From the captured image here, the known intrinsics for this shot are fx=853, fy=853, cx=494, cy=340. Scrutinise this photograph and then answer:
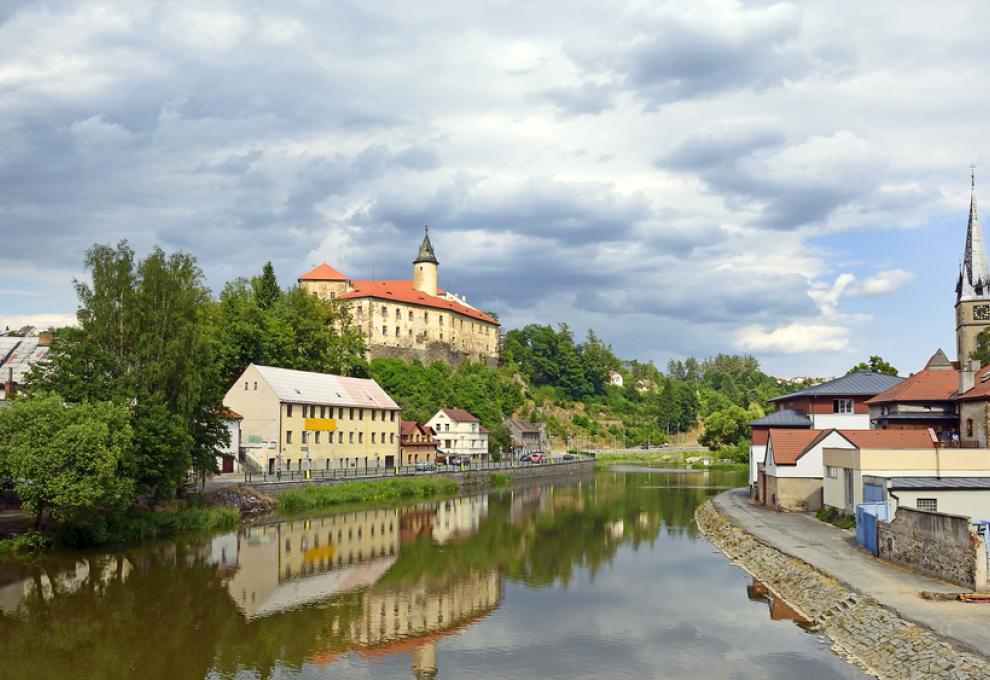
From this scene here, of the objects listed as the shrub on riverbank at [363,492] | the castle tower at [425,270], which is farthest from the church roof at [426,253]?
the shrub on riverbank at [363,492]

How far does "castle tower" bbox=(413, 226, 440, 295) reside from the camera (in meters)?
127

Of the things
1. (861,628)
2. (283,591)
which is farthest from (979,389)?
(283,591)

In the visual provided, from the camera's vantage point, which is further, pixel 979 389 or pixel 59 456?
pixel 979 389

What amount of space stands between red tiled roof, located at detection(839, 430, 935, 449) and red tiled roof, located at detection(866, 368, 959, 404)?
645cm

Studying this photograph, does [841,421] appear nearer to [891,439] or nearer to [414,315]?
[891,439]

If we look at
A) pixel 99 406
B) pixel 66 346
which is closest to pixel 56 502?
pixel 99 406

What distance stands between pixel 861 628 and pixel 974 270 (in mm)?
70564

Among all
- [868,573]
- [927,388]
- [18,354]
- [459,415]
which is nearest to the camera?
[868,573]

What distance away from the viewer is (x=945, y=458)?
3681 centimetres

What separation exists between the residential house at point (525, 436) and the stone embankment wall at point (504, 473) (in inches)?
391

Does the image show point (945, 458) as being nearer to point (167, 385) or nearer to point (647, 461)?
point (167, 385)

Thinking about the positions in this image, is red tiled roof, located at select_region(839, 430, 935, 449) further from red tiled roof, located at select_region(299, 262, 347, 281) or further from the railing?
red tiled roof, located at select_region(299, 262, 347, 281)

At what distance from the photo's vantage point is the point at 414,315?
388ft

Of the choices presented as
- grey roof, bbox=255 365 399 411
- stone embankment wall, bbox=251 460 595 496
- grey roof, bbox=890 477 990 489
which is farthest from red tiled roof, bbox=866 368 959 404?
grey roof, bbox=255 365 399 411
